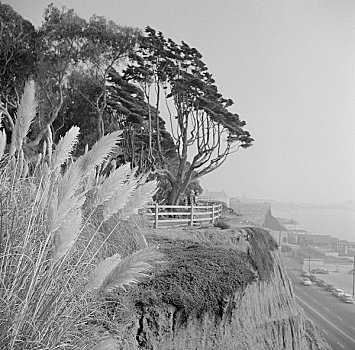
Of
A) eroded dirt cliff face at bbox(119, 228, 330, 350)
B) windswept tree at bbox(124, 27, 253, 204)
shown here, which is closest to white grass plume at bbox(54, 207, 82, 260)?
eroded dirt cliff face at bbox(119, 228, 330, 350)

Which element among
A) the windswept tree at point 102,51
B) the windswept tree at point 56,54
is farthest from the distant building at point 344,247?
the windswept tree at point 56,54

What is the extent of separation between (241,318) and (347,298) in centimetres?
238

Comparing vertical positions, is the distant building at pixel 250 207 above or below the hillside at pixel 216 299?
above

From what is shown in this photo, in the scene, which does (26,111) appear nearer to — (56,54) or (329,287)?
(329,287)

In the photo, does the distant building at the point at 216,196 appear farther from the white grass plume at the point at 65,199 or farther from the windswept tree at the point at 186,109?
the white grass plume at the point at 65,199

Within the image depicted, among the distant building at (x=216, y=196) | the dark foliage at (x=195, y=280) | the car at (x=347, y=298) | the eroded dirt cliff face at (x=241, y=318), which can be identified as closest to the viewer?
the eroded dirt cliff face at (x=241, y=318)

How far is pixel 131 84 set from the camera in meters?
6.68

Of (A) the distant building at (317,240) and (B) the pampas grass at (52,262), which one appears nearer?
(B) the pampas grass at (52,262)

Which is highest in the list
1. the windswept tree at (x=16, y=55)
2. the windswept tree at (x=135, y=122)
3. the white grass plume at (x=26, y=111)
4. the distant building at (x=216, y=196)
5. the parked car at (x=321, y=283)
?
the windswept tree at (x=16, y=55)

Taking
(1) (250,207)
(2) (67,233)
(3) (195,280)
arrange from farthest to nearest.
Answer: (1) (250,207) < (3) (195,280) < (2) (67,233)

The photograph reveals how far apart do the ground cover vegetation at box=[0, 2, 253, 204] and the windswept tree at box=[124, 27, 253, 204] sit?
1cm

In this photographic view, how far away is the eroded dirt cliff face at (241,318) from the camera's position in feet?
8.57

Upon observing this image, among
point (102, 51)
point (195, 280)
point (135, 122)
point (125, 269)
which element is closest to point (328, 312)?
point (195, 280)

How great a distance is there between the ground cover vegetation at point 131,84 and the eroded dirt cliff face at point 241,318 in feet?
5.82
